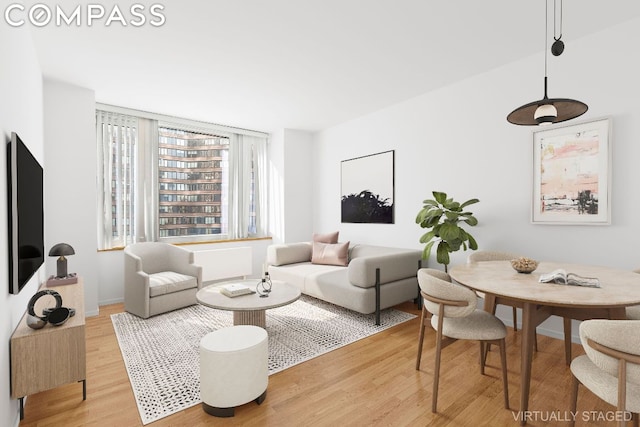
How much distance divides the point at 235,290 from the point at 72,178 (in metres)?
2.66

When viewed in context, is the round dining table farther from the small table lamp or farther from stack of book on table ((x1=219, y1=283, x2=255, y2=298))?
the small table lamp

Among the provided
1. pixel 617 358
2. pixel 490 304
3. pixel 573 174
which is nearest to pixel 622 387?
pixel 617 358

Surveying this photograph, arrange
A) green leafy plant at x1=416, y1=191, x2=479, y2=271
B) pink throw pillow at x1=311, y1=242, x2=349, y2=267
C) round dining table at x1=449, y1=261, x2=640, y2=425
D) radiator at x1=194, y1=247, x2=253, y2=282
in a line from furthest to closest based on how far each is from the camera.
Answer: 1. radiator at x1=194, y1=247, x2=253, y2=282
2. pink throw pillow at x1=311, y1=242, x2=349, y2=267
3. green leafy plant at x1=416, y1=191, x2=479, y2=271
4. round dining table at x1=449, y1=261, x2=640, y2=425

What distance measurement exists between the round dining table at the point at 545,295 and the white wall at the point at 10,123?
2.71 metres

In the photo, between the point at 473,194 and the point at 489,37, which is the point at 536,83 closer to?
the point at 489,37

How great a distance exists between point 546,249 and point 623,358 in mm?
2164

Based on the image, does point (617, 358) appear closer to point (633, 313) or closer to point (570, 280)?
point (570, 280)

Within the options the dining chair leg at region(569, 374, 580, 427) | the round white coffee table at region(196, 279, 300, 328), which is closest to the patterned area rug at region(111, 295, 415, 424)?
the round white coffee table at region(196, 279, 300, 328)

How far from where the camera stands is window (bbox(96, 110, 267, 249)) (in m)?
4.59

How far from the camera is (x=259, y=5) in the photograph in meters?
2.46

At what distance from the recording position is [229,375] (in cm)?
196

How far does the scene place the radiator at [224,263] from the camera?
5.06 meters

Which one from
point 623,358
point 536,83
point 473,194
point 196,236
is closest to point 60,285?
point 196,236

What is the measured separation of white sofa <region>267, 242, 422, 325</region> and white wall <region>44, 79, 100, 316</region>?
7.94 feet
